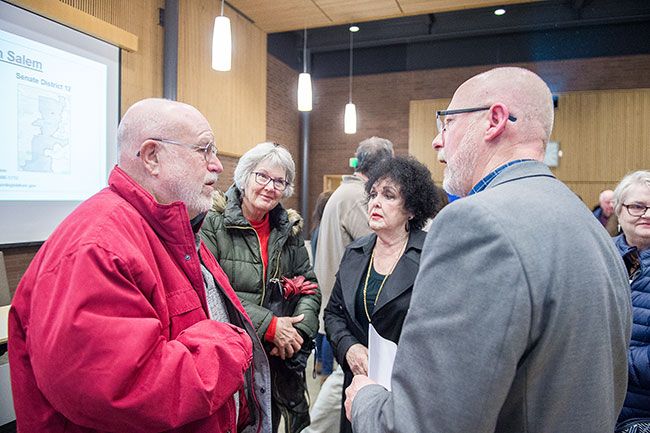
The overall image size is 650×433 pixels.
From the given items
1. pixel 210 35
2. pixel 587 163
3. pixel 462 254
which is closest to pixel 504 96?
pixel 462 254

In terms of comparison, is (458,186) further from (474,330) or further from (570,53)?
(570,53)

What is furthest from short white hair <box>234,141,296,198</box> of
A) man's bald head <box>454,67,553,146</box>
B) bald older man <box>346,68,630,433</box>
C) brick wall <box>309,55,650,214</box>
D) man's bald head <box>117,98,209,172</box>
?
brick wall <box>309,55,650,214</box>

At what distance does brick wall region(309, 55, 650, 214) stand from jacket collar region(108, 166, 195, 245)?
6.58 meters

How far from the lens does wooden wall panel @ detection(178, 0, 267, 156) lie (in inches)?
173

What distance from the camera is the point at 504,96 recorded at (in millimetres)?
945

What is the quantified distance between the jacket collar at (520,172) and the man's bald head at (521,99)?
7 centimetres

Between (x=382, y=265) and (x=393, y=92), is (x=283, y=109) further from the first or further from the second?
(x=382, y=265)

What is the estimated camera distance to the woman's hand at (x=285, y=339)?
1768mm

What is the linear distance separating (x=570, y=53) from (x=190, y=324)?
288 inches

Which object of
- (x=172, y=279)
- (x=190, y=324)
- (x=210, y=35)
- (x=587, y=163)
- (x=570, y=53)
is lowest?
(x=190, y=324)

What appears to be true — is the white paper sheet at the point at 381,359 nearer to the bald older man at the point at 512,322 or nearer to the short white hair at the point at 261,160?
the bald older man at the point at 512,322

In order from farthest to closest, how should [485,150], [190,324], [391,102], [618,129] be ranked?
[391,102]
[618,129]
[190,324]
[485,150]

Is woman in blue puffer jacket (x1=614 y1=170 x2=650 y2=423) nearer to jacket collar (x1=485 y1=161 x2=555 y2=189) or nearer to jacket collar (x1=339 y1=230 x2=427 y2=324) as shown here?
jacket collar (x1=339 y1=230 x2=427 y2=324)

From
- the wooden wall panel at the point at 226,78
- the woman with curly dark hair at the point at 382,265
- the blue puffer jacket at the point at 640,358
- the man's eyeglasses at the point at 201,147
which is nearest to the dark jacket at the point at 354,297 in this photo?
the woman with curly dark hair at the point at 382,265
